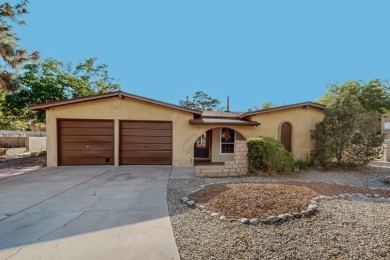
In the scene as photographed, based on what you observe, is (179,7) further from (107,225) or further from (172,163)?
(107,225)

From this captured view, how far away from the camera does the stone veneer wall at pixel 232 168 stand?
26.3 feet

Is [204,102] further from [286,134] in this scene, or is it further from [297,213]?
[297,213]

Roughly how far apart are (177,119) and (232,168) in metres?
4.00

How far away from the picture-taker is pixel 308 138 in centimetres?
1129

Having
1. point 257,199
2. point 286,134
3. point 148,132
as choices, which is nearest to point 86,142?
point 148,132

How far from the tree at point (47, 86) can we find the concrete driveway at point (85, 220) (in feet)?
38.0

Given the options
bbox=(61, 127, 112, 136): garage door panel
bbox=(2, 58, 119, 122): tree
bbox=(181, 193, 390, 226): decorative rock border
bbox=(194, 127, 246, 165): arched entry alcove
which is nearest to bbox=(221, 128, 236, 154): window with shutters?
bbox=(194, 127, 246, 165): arched entry alcove

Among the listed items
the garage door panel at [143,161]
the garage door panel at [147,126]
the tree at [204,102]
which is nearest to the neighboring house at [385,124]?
the tree at [204,102]

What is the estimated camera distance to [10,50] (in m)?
11.1

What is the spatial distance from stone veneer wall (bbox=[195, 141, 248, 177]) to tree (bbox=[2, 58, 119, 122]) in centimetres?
1463

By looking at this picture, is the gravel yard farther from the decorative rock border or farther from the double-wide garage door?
the double-wide garage door

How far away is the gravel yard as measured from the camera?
2769 millimetres

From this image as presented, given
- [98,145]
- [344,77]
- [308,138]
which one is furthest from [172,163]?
[344,77]

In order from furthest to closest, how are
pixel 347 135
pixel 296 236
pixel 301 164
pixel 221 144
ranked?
pixel 221 144 < pixel 301 164 < pixel 347 135 < pixel 296 236
